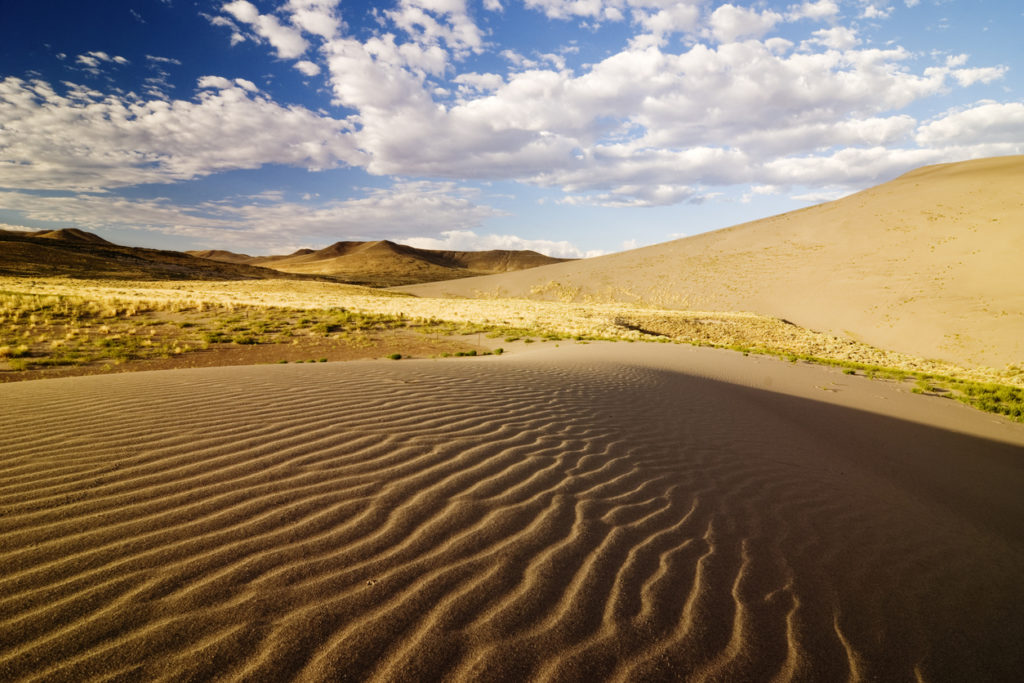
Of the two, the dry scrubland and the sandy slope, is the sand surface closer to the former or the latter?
the dry scrubland

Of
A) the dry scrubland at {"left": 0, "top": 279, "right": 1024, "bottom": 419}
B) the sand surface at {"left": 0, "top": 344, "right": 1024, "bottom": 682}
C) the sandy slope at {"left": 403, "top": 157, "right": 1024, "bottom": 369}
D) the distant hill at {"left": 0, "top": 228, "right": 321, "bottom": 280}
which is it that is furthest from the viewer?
the distant hill at {"left": 0, "top": 228, "right": 321, "bottom": 280}

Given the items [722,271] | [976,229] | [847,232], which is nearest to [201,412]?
[722,271]

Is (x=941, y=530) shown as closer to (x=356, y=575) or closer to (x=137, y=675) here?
(x=356, y=575)

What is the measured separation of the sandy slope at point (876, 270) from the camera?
2564 cm

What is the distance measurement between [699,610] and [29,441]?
557 centimetres

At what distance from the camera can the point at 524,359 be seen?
473 inches

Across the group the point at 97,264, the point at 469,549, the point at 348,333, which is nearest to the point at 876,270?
the point at 348,333

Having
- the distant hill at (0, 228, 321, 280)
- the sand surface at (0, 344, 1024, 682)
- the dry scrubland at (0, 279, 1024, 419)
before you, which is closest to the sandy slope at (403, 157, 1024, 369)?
the dry scrubland at (0, 279, 1024, 419)

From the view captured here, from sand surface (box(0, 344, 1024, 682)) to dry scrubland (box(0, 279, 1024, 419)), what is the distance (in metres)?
8.42

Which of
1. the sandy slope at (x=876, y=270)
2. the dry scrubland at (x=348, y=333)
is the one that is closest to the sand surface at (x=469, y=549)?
the dry scrubland at (x=348, y=333)

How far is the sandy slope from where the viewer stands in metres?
25.6

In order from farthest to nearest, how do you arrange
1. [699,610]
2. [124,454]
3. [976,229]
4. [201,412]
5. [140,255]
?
[140,255] < [976,229] < [201,412] < [124,454] < [699,610]

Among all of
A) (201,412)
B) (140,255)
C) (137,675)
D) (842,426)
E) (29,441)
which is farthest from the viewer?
(140,255)

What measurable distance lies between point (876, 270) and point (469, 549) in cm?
4514
